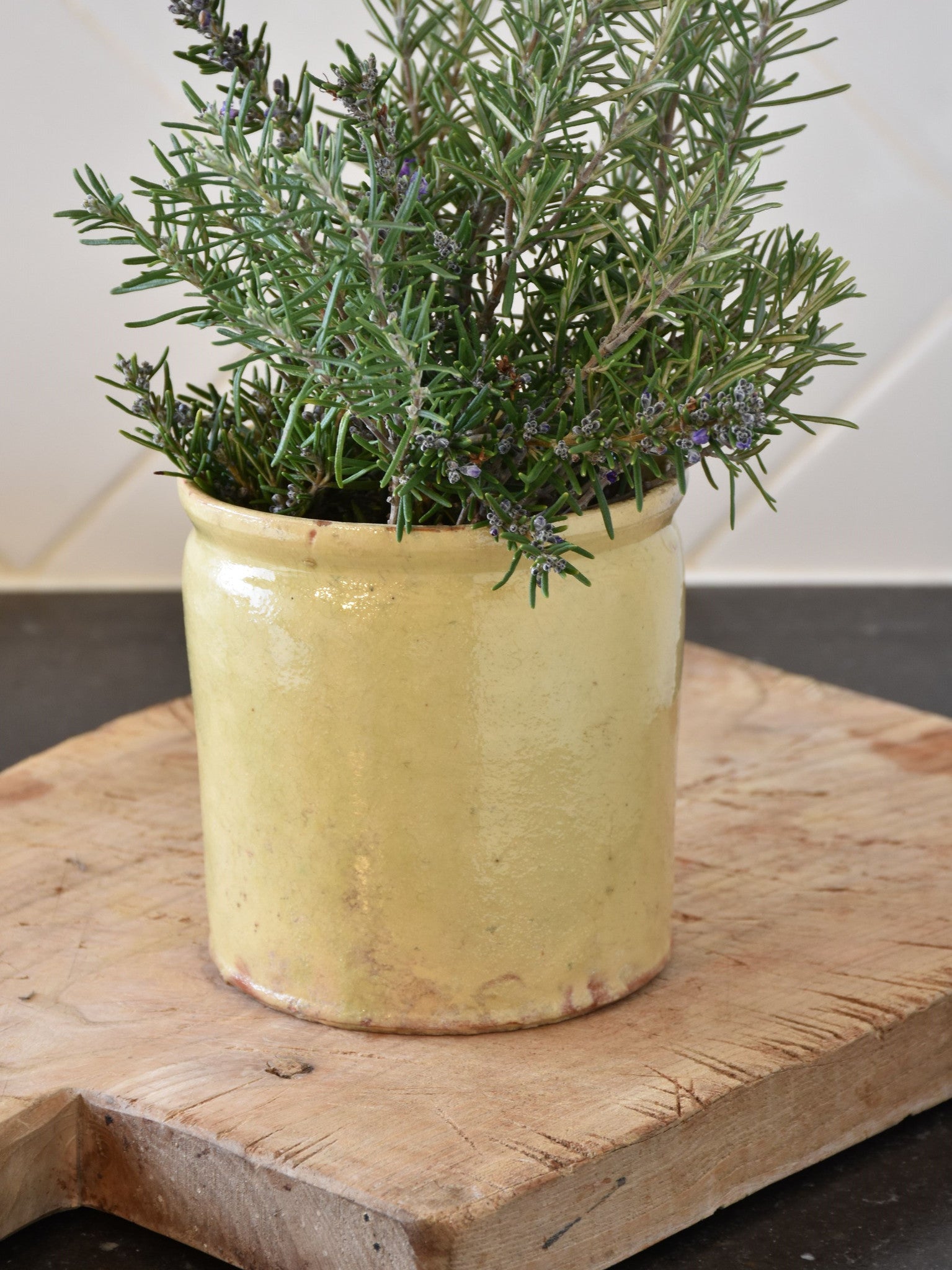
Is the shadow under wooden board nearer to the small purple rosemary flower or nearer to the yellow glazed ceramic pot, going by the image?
the yellow glazed ceramic pot

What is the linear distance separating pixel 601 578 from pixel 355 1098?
0.14 meters

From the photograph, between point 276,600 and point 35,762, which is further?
point 35,762

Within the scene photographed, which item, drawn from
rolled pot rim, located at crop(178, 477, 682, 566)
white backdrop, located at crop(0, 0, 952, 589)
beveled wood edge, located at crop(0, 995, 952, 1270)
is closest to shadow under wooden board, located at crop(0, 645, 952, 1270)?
beveled wood edge, located at crop(0, 995, 952, 1270)

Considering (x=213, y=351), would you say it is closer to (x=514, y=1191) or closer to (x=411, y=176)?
(x=411, y=176)

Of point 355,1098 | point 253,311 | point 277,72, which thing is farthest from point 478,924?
point 277,72

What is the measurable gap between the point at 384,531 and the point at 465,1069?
0.45 ft

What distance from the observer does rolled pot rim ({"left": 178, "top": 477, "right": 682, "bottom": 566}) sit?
0.37 meters

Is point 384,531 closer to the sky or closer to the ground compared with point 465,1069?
closer to the sky

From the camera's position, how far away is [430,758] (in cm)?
39

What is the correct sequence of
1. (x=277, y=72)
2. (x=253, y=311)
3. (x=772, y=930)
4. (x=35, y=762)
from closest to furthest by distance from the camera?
(x=253, y=311), (x=772, y=930), (x=35, y=762), (x=277, y=72)

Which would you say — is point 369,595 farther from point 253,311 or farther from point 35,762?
point 35,762

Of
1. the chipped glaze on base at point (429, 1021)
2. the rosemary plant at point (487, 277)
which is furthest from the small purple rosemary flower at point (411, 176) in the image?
the chipped glaze on base at point (429, 1021)

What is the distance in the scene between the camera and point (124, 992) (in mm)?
431

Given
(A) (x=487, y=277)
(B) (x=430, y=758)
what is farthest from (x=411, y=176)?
(B) (x=430, y=758)
